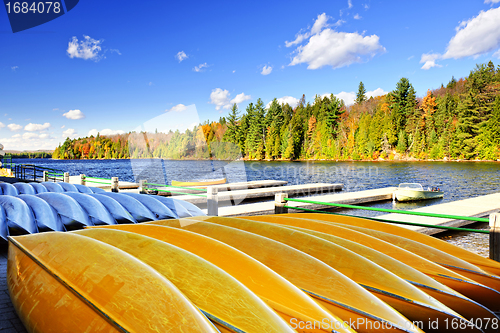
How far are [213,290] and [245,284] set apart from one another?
26cm

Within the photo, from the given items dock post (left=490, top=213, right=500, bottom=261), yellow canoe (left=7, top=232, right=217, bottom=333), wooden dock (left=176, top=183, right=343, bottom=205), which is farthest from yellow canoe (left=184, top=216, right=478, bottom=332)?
wooden dock (left=176, top=183, right=343, bottom=205)

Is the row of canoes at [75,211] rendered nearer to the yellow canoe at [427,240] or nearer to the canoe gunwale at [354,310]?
the yellow canoe at [427,240]

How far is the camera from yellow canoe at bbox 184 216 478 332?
1.79 metres

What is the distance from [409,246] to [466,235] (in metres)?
8.29

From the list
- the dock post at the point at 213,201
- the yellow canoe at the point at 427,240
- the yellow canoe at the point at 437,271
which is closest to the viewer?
the yellow canoe at the point at 437,271

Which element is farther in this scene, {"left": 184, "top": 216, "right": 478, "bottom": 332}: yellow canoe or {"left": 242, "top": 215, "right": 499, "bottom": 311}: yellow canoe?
{"left": 242, "top": 215, "right": 499, "bottom": 311}: yellow canoe

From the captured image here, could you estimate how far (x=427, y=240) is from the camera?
111 inches

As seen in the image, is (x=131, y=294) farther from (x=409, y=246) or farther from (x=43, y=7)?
(x=43, y=7)

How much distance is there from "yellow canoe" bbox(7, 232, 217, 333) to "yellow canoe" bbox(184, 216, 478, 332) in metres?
1.23

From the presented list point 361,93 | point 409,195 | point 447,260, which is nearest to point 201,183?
point 409,195

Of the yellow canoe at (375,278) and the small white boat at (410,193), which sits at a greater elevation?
the yellow canoe at (375,278)

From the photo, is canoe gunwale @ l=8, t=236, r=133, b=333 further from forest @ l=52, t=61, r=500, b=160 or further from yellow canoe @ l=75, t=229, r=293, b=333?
forest @ l=52, t=61, r=500, b=160

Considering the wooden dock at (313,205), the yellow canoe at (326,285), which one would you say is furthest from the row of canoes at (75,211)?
the wooden dock at (313,205)

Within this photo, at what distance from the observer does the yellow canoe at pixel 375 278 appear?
1785 mm
